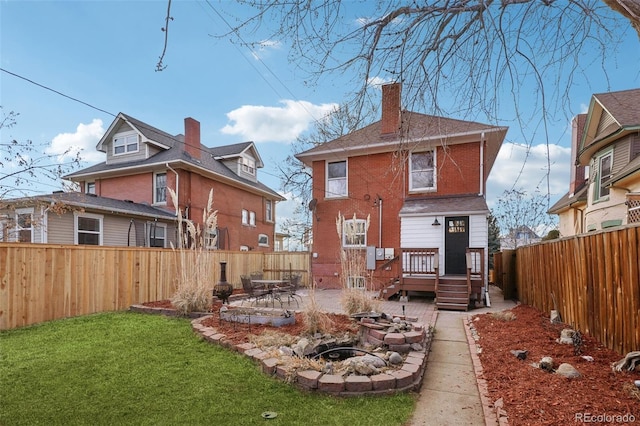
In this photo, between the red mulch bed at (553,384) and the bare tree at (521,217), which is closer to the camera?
the red mulch bed at (553,384)

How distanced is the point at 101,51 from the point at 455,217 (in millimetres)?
10392

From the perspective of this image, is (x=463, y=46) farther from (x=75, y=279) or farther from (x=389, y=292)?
(x=75, y=279)

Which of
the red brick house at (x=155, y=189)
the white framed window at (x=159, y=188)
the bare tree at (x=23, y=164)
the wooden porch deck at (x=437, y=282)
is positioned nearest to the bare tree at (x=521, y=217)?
the wooden porch deck at (x=437, y=282)

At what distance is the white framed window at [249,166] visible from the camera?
20425mm

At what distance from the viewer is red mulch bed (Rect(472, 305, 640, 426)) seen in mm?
2475

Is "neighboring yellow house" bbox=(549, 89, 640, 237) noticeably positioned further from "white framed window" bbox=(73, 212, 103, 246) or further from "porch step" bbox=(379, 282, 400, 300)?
"white framed window" bbox=(73, 212, 103, 246)

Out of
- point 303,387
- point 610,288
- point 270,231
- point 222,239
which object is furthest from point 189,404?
point 270,231

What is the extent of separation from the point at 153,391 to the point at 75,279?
5.01 meters

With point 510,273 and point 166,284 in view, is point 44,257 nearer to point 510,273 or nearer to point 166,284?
point 166,284

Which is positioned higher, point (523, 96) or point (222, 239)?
point (523, 96)

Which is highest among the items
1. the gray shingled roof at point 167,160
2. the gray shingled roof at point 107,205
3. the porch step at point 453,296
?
the gray shingled roof at point 167,160

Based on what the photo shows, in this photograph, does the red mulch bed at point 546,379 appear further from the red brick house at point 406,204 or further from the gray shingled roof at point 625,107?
the gray shingled roof at point 625,107

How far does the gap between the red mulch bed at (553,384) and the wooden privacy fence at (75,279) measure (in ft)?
18.0

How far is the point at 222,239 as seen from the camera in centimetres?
1758
